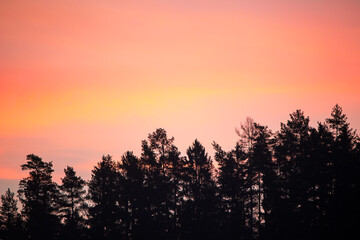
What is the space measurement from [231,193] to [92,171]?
65.0 feet

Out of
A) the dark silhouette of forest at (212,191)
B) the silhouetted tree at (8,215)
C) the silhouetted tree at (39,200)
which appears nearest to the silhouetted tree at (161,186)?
the dark silhouette of forest at (212,191)

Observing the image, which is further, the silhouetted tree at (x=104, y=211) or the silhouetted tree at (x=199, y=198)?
the silhouetted tree at (x=104, y=211)

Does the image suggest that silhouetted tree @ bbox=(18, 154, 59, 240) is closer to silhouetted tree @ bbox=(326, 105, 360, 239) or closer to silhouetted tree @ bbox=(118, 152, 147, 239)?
silhouetted tree @ bbox=(118, 152, 147, 239)

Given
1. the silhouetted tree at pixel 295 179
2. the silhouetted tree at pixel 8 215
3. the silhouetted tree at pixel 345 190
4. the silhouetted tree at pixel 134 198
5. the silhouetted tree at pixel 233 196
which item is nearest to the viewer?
the silhouetted tree at pixel 345 190

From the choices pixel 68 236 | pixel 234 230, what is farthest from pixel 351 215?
pixel 68 236

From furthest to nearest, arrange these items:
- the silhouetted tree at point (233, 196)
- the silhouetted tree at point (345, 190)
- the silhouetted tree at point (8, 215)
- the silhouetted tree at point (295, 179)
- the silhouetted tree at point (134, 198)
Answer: the silhouetted tree at point (8, 215), the silhouetted tree at point (134, 198), the silhouetted tree at point (233, 196), the silhouetted tree at point (295, 179), the silhouetted tree at point (345, 190)

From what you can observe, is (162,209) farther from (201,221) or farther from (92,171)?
(92,171)

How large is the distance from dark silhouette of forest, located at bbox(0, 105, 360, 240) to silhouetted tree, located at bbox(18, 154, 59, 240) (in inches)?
5.2

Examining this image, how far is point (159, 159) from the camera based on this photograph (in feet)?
182

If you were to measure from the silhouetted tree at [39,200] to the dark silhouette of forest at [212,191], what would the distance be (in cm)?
13

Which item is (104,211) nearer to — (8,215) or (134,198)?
(134,198)

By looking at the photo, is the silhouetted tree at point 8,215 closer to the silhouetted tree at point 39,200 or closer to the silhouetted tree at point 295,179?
the silhouetted tree at point 39,200

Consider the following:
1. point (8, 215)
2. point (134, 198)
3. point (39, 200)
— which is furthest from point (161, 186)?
point (8, 215)

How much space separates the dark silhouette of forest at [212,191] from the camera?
1674 inches
